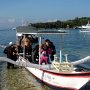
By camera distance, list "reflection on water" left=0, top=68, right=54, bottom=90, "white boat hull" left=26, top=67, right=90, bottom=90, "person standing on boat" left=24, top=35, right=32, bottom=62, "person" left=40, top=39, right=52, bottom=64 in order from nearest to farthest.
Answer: "white boat hull" left=26, top=67, right=90, bottom=90 < "reflection on water" left=0, top=68, right=54, bottom=90 < "person" left=40, top=39, right=52, bottom=64 < "person standing on boat" left=24, top=35, right=32, bottom=62

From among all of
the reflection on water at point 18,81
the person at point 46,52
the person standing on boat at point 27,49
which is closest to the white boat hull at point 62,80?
the reflection on water at point 18,81

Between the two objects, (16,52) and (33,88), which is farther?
(16,52)

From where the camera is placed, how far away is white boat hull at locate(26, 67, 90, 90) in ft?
49.6

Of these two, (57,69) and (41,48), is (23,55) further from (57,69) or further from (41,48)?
(57,69)

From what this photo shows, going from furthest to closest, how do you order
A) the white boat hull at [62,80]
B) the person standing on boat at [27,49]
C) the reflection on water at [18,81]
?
the person standing on boat at [27,49]
the reflection on water at [18,81]
the white boat hull at [62,80]

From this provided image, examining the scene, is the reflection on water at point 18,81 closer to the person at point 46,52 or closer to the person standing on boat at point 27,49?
the person standing on boat at point 27,49

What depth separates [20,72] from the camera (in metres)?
22.8

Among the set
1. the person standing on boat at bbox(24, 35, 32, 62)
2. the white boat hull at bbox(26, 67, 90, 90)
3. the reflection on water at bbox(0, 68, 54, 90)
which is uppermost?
the person standing on boat at bbox(24, 35, 32, 62)

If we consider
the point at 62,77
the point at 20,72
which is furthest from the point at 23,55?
the point at 62,77

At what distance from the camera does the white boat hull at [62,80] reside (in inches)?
596

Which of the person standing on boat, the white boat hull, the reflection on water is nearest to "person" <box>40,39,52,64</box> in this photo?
the white boat hull

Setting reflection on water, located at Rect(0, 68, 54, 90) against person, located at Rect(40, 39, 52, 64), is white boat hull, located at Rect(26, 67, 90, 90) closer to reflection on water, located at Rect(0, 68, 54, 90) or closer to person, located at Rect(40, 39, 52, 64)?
reflection on water, located at Rect(0, 68, 54, 90)

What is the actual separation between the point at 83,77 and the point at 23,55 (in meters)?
8.07

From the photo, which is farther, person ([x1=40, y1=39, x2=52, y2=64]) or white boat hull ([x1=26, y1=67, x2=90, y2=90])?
person ([x1=40, y1=39, x2=52, y2=64])
